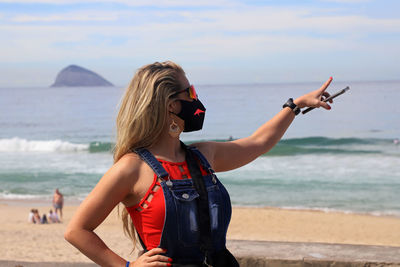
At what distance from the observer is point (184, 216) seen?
2.07m

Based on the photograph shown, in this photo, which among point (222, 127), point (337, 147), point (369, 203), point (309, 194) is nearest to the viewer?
point (369, 203)

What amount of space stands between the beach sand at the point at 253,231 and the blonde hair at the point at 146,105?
1001 cm

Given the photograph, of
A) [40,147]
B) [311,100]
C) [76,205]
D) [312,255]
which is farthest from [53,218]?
[40,147]

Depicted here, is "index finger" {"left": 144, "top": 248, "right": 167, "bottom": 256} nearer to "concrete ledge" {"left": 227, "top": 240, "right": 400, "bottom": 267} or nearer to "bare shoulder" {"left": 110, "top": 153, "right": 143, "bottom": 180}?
"bare shoulder" {"left": 110, "top": 153, "right": 143, "bottom": 180}

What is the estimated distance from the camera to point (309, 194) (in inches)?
843

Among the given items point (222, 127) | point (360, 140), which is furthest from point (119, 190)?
point (222, 127)

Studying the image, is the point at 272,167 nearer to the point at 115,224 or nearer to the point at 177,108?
the point at 115,224

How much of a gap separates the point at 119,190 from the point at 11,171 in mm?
27485

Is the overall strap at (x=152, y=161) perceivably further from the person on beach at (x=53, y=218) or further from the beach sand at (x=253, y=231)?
the person on beach at (x=53, y=218)

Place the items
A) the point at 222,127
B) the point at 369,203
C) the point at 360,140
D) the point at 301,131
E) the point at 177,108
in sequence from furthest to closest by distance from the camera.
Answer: the point at 222,127, the point at 301,131, the point at 360,140, the point at 369,203, the point at 177,108

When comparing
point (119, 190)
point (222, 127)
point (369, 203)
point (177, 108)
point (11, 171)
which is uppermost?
point (177, 108)

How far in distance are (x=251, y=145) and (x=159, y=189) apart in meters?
0.67

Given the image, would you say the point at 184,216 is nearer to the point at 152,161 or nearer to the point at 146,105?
the point at 152,161

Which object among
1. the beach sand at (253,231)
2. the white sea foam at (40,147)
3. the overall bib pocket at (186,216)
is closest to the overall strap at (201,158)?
the overall bib pocket at (186,216)
